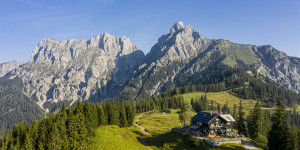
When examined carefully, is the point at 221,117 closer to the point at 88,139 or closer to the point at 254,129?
the point at 254,129

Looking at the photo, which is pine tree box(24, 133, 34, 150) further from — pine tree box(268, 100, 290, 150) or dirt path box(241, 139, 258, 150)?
pine tree box(268, 100, 290, 150)

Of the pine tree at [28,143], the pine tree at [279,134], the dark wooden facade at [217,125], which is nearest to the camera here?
the pine tree at [28,143]

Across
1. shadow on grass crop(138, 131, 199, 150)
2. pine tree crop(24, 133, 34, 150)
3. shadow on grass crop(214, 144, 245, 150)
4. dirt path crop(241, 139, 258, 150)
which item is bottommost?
shadow on grass crop(138, 131, 199, 150)

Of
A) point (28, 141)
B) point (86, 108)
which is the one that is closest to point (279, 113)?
point (86, 108)

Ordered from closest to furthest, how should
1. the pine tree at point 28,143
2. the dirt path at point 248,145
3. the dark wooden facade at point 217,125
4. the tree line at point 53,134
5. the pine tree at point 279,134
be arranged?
the pine tree at point 28,143, the pine tree at point 279,134, the tree line at point 53,134, the dirt path at point 248,145, the dark wooden facade at point 217,125

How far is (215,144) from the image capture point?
161 ft

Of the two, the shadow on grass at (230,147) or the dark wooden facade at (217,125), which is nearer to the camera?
the shadow on grass at (230,147)

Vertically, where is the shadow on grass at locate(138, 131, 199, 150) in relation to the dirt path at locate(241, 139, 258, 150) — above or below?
below

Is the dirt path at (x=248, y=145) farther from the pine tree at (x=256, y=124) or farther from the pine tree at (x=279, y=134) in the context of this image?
the pine tree at (x=256, y=124)

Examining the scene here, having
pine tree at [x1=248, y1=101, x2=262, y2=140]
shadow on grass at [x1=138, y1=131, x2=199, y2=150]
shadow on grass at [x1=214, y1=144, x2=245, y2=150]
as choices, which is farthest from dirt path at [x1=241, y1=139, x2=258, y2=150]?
pine tree at [x1=248, y1=101, x2=262, y2=140]

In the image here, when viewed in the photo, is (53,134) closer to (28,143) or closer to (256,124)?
(28,143)

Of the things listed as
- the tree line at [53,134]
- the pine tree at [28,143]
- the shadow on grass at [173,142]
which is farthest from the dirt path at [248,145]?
the pine tree at [28,143]

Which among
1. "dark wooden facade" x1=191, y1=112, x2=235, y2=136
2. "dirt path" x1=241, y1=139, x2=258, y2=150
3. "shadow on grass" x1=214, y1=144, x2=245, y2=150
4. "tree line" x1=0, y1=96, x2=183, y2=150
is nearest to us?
"tree line" x1=0, y1=96, x2=183, y2=150

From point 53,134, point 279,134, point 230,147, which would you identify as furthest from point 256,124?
point 53,134
